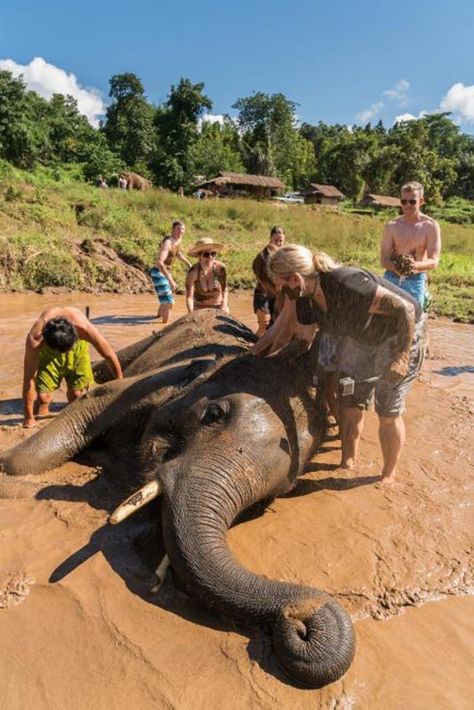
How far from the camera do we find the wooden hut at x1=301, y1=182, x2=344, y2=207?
56.0 m

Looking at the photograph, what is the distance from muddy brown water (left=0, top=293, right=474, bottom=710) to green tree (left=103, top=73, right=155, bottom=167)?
44.0 metres

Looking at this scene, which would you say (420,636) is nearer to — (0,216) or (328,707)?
(328,707)

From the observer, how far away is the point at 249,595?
249 cm

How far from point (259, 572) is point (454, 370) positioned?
20.1 feet

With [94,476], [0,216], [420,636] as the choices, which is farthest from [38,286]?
[420,636]

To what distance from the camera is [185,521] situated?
274 cm

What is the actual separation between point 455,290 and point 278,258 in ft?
44.7

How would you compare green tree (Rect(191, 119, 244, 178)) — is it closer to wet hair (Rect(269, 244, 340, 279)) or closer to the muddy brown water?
wet hair (Rect(269, 244, 340, 279))

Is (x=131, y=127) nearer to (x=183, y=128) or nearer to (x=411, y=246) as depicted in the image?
(x=183, y=128)

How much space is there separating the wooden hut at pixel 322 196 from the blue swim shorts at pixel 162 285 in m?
48.2

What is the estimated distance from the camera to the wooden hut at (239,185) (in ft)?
149

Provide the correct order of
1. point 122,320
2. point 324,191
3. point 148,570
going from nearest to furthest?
point 148,570
point 122,320
point 324,191

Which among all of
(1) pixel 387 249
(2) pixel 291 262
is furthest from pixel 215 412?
(1) pixel 387 249

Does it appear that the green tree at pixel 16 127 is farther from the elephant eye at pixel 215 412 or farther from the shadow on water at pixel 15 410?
the elephant eye at pixel 215 412
